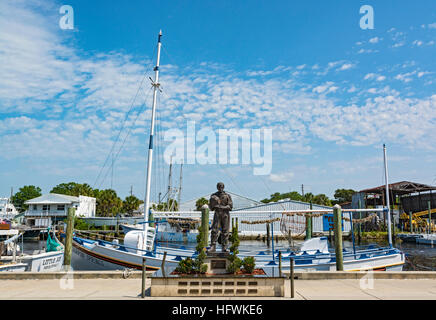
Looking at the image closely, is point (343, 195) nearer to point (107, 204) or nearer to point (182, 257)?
point (107, 204)

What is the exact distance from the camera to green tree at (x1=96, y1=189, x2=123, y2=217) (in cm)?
7675

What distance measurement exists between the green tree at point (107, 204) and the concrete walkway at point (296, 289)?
66.8 m

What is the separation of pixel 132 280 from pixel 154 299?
4109 mm

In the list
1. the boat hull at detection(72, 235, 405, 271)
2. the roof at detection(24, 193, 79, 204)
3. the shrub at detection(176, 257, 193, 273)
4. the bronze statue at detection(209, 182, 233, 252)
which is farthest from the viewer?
the roof at detection(24, 193, 79, 204)

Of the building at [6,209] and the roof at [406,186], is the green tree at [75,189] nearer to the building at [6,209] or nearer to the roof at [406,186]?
the building at [6,209]

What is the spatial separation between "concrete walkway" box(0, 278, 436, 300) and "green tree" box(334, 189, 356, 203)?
3767 inches

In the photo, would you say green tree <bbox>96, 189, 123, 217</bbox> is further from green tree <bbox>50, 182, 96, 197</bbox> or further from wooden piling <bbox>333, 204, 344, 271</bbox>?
wooden piling <bbox>333, 204, 344, 271</bbox>

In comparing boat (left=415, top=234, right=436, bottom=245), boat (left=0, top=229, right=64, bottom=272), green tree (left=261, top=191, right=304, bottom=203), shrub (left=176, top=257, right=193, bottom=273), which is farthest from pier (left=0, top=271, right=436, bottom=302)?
green tree (left=261, top=191, right=304, bottom=203)

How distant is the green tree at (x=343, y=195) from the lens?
102000 millimetres

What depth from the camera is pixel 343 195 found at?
10338 centimetres
